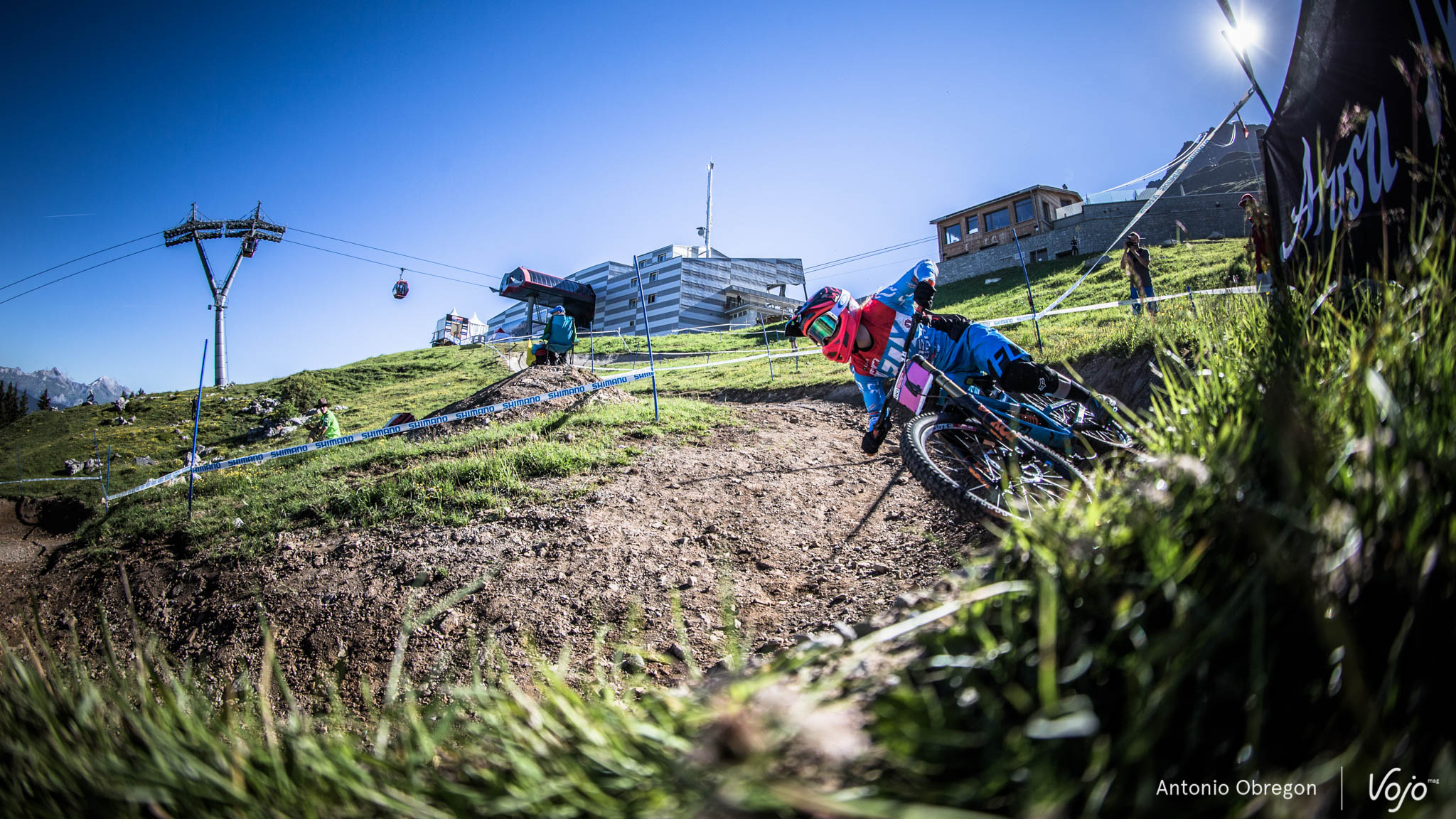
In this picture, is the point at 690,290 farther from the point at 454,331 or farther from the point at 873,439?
the point at 873,439

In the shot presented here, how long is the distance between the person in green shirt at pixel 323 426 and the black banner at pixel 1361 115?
17132 mm

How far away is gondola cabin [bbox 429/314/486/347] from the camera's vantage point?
5978 centimetres

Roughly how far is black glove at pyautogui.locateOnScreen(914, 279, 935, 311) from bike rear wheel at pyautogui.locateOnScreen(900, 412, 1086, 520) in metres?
1.41

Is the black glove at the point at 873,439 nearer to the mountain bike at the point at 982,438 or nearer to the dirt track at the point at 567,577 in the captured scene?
the mountain bike at the point at 982,438

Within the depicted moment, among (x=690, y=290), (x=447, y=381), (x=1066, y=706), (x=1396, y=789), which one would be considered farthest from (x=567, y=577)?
(x=690, y=290)

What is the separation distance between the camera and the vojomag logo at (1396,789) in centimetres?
65

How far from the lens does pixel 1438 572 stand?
0.81m

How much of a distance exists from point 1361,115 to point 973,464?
2710 mm

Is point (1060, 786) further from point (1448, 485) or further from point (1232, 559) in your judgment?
point (1448, 485)

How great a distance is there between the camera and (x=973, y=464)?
176 inches

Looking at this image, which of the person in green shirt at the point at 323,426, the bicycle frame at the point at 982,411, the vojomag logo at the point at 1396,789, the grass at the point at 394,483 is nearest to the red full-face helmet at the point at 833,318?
the bicycle frame at the point at 982,411

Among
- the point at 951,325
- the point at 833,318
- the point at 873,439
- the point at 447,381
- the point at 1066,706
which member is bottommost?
the point at 873,439

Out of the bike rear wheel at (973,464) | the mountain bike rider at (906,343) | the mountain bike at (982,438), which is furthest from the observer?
the mountain bike rider at (906,343)

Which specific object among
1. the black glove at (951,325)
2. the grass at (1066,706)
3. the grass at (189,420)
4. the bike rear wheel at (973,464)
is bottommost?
the bike rear wheel at (973,464)
